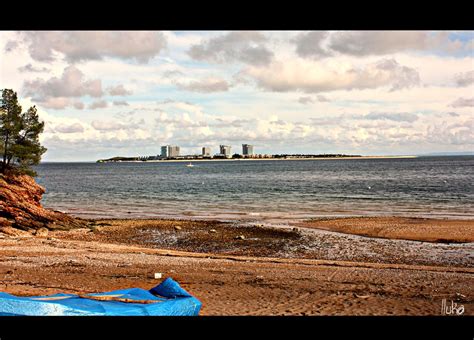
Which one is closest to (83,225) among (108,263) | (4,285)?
(108,263)

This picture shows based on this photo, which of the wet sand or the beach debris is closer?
the wet sand

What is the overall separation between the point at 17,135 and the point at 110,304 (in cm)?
2870

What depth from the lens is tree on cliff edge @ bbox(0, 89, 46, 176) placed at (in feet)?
105

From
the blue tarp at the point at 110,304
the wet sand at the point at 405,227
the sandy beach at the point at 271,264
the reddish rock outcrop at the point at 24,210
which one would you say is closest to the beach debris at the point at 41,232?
the sandy beach at the point at 271,264

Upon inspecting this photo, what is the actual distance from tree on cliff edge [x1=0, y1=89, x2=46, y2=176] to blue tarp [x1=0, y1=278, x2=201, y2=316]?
2458cm

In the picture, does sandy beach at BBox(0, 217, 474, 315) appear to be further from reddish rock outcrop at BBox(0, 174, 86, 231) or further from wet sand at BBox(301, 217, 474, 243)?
reddish rock outcrop at BBox(0, 174, 86, 231)

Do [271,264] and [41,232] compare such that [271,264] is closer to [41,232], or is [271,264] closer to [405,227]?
[405,227]

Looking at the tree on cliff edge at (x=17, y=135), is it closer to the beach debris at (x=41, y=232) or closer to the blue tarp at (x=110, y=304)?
the beach debris at (x=41, y=232)

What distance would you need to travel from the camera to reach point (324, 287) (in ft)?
41.1

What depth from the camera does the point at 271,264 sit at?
16406mm

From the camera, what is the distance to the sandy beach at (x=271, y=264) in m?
11.3

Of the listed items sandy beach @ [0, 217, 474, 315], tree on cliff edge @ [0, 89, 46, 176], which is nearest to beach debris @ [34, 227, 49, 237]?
sandy beach @ [0, 217, 474, 315]

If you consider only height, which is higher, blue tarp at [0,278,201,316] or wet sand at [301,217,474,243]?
blue tarp at [0,278,201,316]

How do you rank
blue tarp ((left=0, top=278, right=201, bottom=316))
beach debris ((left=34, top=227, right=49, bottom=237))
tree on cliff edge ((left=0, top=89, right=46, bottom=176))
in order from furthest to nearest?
tree on cliff edge ((left=0, top=89, right=46, bottom=176))
beach debris ((left=34, top=227, right=49, bottom=237))
blue tarp ((left=0, top=278, right=201, bottom=316))
